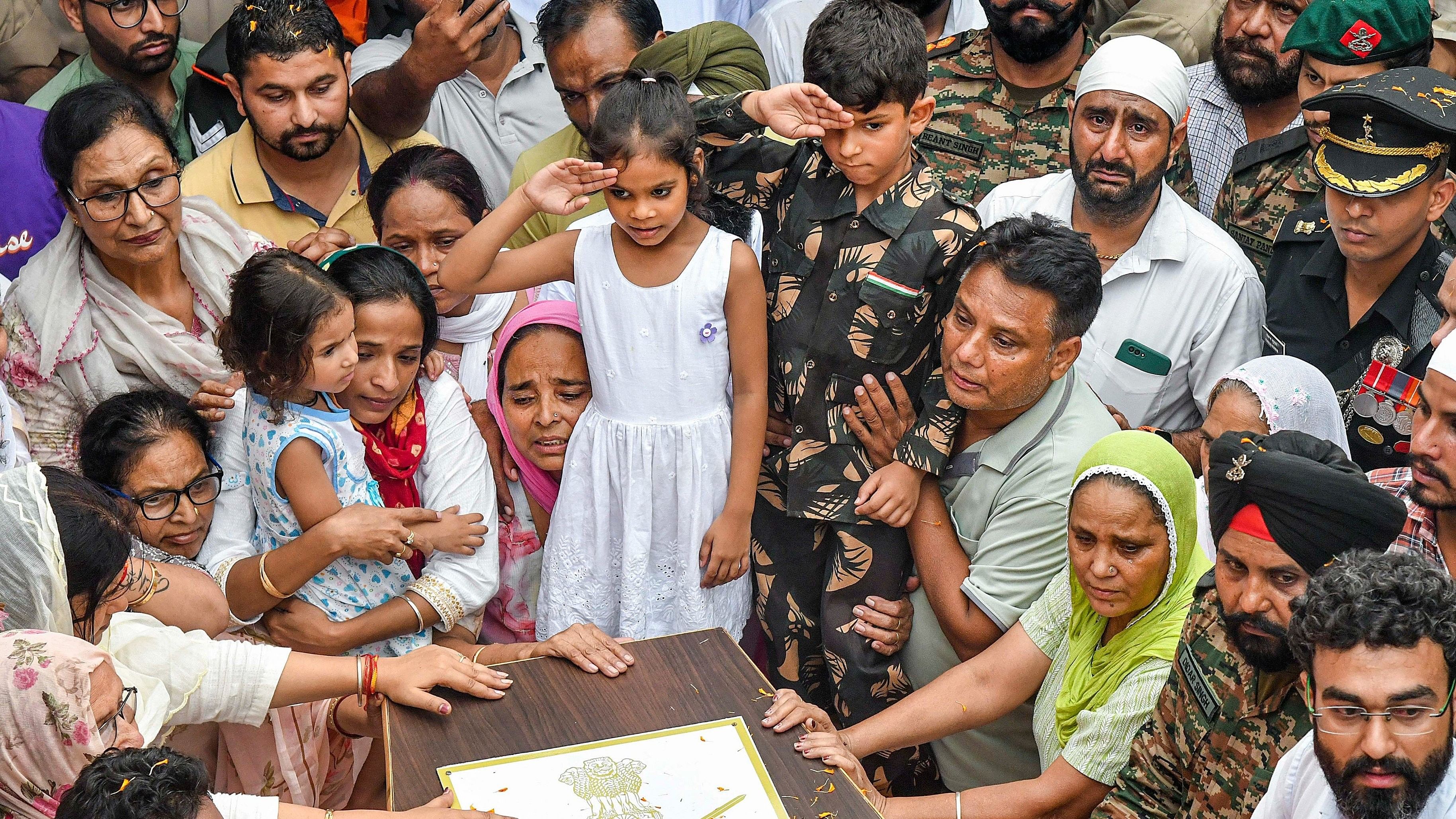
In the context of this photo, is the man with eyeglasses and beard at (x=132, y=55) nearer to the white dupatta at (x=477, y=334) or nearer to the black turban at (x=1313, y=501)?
the white dupatta at (x=477, y=334)

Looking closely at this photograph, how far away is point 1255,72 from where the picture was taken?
5.25 meters

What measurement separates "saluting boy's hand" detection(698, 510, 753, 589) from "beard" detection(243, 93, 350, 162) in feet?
6.90

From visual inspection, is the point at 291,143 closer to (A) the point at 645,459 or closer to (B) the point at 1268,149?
(A) the point at 645,459

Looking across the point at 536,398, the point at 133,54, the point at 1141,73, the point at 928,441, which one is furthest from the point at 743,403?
the point at 133,54

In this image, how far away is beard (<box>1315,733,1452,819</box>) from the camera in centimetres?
240

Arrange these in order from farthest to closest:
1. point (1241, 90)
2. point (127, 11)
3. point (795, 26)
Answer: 1. point (795, 26)
2. point (1241, 90)
3. point (127, 11)

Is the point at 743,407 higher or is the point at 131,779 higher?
the point at 131,779

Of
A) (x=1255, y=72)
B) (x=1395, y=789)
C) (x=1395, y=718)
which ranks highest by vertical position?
(x=1255, y=72)

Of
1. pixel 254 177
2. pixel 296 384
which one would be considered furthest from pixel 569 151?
pixel 296 384

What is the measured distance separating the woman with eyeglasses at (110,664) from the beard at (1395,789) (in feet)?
6.56

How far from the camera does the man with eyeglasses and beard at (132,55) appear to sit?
504 centimetres

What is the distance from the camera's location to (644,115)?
3828 millimetres

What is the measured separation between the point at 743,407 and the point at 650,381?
0.31m

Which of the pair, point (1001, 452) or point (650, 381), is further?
point (650, 381)
